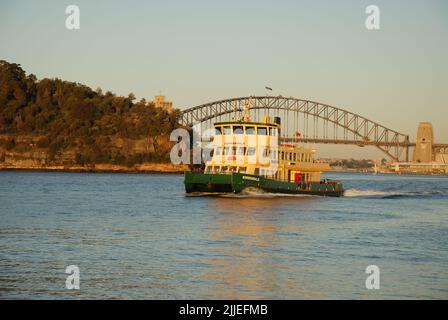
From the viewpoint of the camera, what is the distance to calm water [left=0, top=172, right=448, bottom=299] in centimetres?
2278

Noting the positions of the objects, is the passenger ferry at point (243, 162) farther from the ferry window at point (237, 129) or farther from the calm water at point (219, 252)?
the calm water at point (219, 252)

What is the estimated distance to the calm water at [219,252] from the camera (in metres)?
22.8

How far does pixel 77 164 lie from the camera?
7564 inches

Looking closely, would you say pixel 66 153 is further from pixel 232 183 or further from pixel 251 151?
pixel 232 183

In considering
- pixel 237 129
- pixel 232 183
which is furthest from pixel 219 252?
pixel 237 129

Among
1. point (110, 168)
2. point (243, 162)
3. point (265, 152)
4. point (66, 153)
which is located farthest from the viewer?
point (110, 168)

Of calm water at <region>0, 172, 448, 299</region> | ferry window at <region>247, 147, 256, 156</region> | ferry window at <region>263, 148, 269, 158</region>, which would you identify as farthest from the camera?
ferry window at <region>263, 148, 269, 158</region>

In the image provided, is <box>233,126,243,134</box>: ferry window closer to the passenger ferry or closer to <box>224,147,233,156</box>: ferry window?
the passenger ferry

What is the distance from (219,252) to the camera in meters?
30.3

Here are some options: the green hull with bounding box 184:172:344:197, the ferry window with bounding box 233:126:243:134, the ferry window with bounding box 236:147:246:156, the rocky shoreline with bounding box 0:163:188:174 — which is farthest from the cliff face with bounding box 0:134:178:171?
the ferry window with bounding box 236:147:246:156

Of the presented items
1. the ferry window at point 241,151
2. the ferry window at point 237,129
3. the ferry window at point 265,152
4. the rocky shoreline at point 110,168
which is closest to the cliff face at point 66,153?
the rocky shoreline at point 110,168

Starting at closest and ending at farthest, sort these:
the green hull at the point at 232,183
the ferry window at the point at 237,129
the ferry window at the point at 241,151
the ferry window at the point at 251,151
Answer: the green hull at the point at 232,183, the ferry window at the point at 241,151, the ferry window at the point at 251,151, the ferry window at the point at 237,129
